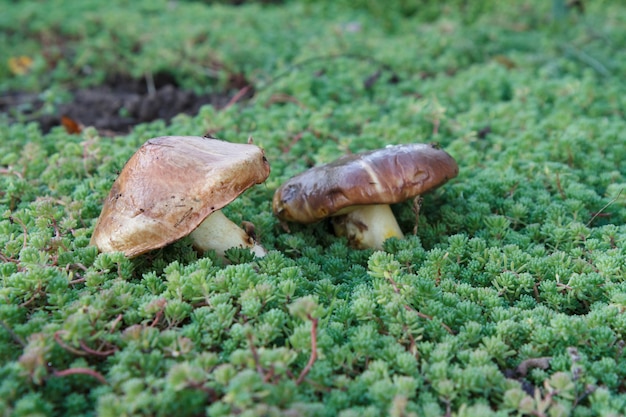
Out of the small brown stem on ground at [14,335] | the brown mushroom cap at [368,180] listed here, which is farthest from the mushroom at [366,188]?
the small brown stem on ground at [14,335]

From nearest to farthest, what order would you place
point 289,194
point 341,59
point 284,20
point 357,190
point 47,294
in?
point 47,294 → point 357,190 → point 289,194 → point 341,59 → point 284,20

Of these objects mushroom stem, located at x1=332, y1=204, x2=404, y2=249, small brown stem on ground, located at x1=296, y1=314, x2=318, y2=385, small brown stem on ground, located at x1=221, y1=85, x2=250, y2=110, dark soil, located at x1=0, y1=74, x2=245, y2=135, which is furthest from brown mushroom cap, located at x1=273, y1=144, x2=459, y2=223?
dark soil, located at x1=0, y1=74, x2=245, y2=135

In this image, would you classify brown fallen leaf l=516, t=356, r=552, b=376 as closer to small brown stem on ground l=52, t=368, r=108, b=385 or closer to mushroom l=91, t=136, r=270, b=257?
mushroom l=91, t=136, r=270, b=257

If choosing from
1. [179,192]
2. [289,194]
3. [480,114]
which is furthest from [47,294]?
[480,114]

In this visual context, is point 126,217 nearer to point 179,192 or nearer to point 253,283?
point 179,192

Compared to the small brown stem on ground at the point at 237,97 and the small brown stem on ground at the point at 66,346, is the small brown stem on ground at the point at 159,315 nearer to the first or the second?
the small brown stem on ground at the point at 66,346

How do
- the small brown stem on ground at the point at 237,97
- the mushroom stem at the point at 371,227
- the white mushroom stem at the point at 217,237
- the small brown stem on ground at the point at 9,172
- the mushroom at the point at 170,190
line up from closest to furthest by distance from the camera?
1. the mushroom at the point at 170,190
2. the white mushroom stem at the point at 217,237
3. the mushroom stem at the point at 371,227
4. the small brown stem on ground at the point at 9,172
5. the small brown stem on ground at the point at 237,97

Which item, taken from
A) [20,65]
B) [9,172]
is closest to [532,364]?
[9,172]
